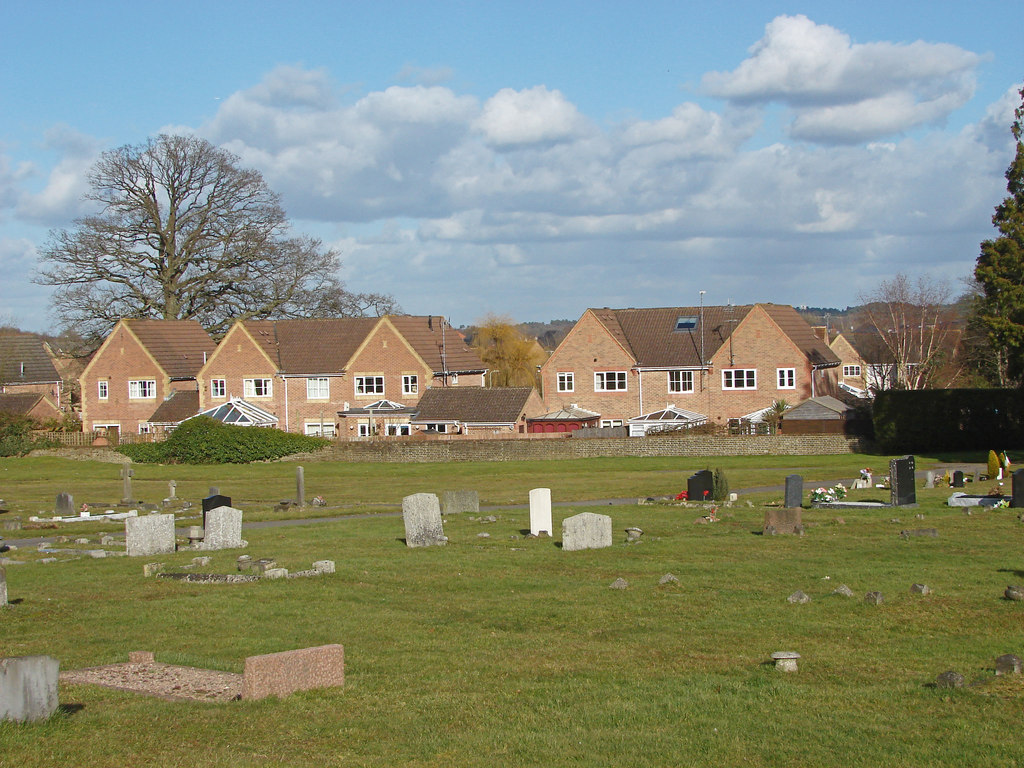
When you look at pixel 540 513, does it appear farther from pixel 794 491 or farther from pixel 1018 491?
pixel 1018 491

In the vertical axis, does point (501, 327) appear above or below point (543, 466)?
above

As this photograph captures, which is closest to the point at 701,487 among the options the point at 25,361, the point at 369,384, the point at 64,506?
the point at 64,506

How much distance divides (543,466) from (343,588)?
41.3m

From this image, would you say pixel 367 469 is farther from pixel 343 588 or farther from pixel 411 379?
pixel 343 588

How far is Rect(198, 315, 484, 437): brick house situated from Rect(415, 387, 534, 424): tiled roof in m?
3.67

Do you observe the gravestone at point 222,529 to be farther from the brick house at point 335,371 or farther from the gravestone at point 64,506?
the brick house at point 335,371

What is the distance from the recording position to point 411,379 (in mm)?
80000

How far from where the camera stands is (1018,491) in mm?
28344

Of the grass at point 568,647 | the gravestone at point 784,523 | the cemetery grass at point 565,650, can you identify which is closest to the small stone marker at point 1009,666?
the cemetery grass at point 565,650

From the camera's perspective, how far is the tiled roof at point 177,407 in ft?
268

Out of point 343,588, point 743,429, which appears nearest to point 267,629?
point 343,588

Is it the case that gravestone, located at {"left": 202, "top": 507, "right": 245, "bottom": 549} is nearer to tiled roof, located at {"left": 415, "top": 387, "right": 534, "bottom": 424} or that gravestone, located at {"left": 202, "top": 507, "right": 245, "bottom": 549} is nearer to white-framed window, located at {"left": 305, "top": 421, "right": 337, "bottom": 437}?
tiled roof, located at {"left": 415, "top": 387, "right": 534, "bottom": 424}

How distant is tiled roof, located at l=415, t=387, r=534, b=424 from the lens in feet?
240

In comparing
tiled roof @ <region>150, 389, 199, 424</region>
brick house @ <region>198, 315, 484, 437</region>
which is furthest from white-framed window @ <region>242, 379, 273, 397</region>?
tiled roof @ <region>150, 389, 199, 424</region>
